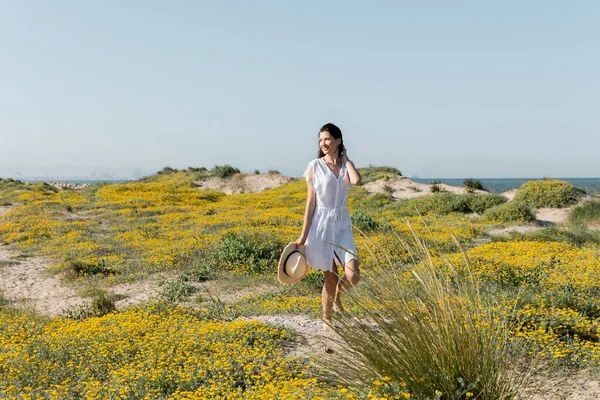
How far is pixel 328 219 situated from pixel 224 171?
135ft

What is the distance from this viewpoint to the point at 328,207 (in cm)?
580

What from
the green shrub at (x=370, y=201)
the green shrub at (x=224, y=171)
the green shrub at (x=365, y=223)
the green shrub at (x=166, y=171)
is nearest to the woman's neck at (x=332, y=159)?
the green shrub at (x=365, y=223)

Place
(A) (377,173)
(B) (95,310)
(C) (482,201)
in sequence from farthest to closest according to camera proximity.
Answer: (A) (377,173) < (C) (482,201) < (B) (95,310)

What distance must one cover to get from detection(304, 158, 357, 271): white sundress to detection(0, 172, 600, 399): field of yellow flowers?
0.36 m

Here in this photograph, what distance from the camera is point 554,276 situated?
8.21 m

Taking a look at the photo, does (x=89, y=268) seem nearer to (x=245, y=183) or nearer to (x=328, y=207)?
(x=328, y=207)

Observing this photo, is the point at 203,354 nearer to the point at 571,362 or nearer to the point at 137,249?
the point at 571,362

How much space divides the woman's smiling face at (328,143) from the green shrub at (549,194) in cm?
1716

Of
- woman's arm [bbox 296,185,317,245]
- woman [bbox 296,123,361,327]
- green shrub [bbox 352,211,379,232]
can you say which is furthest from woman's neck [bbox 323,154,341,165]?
green shrub [bbox 352,211,379,232]

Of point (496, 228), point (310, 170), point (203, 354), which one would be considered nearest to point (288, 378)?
point (203, 354)

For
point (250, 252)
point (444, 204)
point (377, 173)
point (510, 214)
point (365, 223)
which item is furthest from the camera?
point (377, 173)

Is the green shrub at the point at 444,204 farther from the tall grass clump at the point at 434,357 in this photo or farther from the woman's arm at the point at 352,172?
the tall grass clump at the point at 434,357

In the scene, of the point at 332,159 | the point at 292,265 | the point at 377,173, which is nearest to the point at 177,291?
the point at 292,265

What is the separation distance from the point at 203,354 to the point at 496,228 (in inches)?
528
